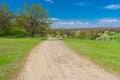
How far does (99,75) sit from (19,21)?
6203 centimetres

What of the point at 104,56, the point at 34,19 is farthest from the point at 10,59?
the point at 34,19

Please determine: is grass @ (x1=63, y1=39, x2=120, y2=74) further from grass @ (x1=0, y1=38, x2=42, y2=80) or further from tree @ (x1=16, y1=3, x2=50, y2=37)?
tree @ (x1=16, y1=3, x2=50, y2=37)

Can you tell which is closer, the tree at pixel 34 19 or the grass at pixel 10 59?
the grass at pixel 10 59

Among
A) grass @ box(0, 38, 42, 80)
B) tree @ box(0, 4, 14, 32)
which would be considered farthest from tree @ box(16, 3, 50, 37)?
grass @ box(0, 38, 42, 80)

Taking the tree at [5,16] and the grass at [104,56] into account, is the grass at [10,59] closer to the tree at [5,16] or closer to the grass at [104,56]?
the grass at [104,56]

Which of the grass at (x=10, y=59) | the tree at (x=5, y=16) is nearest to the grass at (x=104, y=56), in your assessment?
the grass at (x=10, y=59)

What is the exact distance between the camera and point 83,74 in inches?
487

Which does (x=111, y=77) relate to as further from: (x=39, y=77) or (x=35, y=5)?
(x=35, y=5)

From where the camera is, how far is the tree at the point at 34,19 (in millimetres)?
70250

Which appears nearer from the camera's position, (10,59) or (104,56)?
(10,59)

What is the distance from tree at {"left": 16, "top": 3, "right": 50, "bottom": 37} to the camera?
230ft

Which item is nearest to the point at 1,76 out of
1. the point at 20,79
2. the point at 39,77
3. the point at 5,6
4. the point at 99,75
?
the point at 20,79

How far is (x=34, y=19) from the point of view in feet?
232

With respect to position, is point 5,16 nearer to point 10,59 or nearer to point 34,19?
point 34,19
